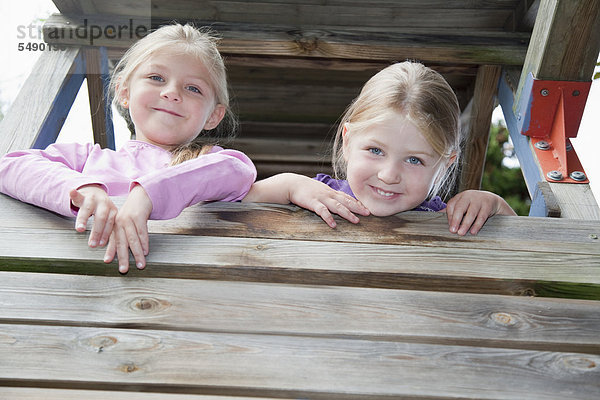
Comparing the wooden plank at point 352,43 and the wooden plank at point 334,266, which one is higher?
the wooden plank at point 352,43

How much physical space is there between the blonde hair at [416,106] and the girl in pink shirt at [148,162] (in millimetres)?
435

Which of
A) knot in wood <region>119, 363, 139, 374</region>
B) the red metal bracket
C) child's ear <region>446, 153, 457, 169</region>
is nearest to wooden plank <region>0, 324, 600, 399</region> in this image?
knot in wood <region>119, 363, 139, 374</region>

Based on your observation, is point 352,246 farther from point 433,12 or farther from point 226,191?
point 433,12

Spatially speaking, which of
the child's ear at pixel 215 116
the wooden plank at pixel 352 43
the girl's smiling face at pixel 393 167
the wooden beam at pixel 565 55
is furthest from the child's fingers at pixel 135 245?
the wooden plank at pixel 352 43

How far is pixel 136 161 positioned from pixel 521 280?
1382 millimetres

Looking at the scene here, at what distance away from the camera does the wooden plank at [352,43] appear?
3203 millimetres

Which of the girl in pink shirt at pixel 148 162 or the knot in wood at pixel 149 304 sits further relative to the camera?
the girl in pink shirt at pixel 148 162

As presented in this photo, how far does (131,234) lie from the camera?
1.59 m

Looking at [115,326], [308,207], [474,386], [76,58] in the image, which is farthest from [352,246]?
[76,58]

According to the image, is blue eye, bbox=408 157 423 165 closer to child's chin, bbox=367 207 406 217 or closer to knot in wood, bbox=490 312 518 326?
child's chin, bbox=367 207 406 217

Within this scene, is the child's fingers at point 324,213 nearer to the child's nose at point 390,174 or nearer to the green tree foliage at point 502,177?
the child's nose at point 390,174

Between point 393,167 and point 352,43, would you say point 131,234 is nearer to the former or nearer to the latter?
point 393,167

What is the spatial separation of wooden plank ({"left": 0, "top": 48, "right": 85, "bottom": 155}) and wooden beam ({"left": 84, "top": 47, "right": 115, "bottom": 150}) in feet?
0.31

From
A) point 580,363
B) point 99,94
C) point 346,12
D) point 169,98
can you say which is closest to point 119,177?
point 169,98
